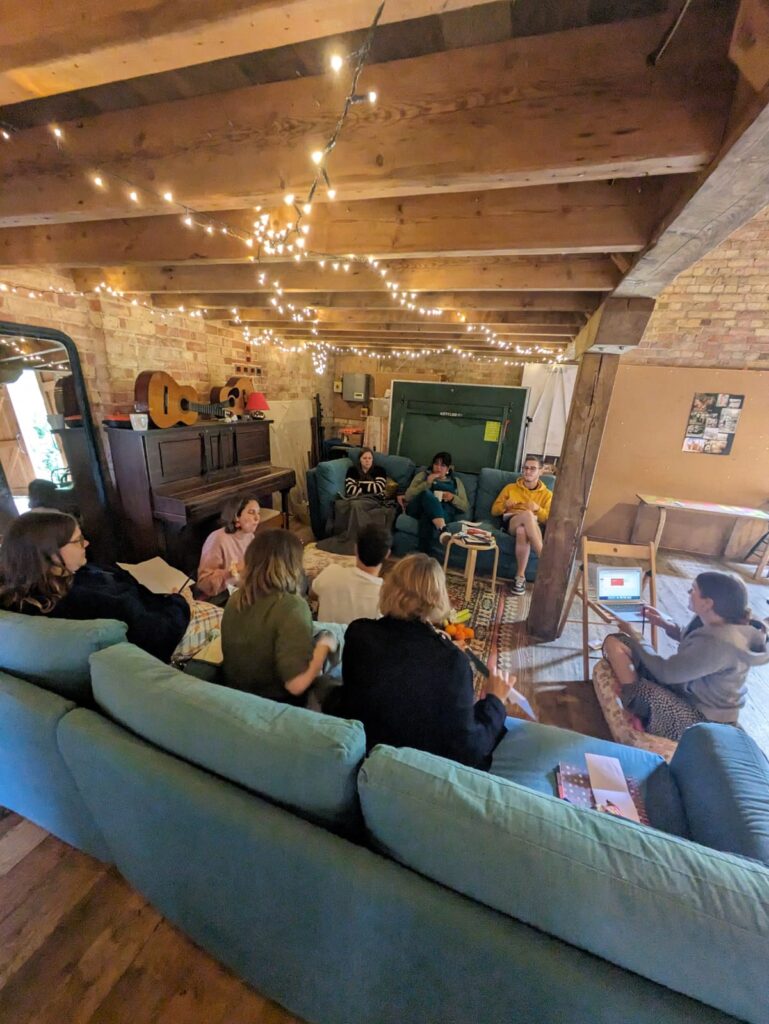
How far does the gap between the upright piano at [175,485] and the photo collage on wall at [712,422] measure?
15.1 feet

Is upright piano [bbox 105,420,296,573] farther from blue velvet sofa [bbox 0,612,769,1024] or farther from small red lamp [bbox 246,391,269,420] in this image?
blue velvet sofa [bbox 0,612,769,1024]

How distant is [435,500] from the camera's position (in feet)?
12.2

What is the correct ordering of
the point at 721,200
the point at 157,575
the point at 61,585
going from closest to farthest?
the point at 721,200 < the point at 61,585 < the point at 157,575

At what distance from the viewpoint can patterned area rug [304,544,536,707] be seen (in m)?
2.51

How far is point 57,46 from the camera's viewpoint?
87cm

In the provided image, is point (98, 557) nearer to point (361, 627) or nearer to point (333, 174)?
point (361, 627)

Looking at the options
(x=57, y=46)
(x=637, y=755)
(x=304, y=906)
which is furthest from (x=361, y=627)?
(x=57, y=46)

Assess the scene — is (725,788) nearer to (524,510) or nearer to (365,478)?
(524,510)

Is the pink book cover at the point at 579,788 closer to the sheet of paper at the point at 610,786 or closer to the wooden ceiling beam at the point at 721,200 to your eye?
the sheet of paper at the point at 610,786

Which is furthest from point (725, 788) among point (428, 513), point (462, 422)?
point (462, 422)

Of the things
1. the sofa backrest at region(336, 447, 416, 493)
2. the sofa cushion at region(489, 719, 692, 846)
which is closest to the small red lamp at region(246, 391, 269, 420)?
the sofa backrest at region(336, 447, 416, 493)

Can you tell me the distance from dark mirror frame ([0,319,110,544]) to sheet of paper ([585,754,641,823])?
10.8 feet

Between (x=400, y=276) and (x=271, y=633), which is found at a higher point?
(x=400, y=276)

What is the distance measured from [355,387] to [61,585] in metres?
5.70
